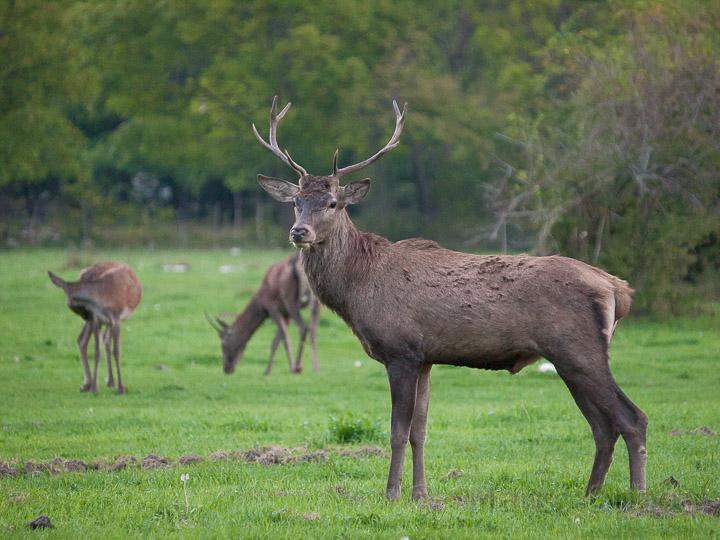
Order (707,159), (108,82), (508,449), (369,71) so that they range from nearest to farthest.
Answer: (508,449), (707,159), (369,71), (108,82)

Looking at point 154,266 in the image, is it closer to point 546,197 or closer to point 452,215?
point 546,197

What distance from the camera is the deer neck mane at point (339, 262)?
8828 mm

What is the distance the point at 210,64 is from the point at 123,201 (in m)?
9.03

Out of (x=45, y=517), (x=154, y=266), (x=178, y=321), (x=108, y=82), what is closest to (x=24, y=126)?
(x=108, y=82)

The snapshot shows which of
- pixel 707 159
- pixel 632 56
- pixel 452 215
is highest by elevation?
pixel 632 56

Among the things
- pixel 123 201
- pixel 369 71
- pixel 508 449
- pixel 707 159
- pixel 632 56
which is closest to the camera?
pixel 508 449

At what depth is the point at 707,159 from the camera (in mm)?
21438

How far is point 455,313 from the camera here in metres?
8.38

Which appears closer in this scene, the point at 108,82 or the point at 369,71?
the point at 369,71

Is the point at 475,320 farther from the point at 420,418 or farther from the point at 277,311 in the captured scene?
the point at 277,311

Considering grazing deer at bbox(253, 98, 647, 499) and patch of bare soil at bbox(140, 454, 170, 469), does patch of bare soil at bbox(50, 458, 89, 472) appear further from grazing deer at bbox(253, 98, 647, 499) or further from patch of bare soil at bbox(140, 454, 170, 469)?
grazing deer at bbox(253, 98, 647, 499)

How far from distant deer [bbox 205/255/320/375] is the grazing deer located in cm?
1017

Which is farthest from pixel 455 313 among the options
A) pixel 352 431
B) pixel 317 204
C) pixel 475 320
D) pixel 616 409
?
pixel 352 431

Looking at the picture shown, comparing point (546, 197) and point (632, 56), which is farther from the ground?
point (632, 56)
